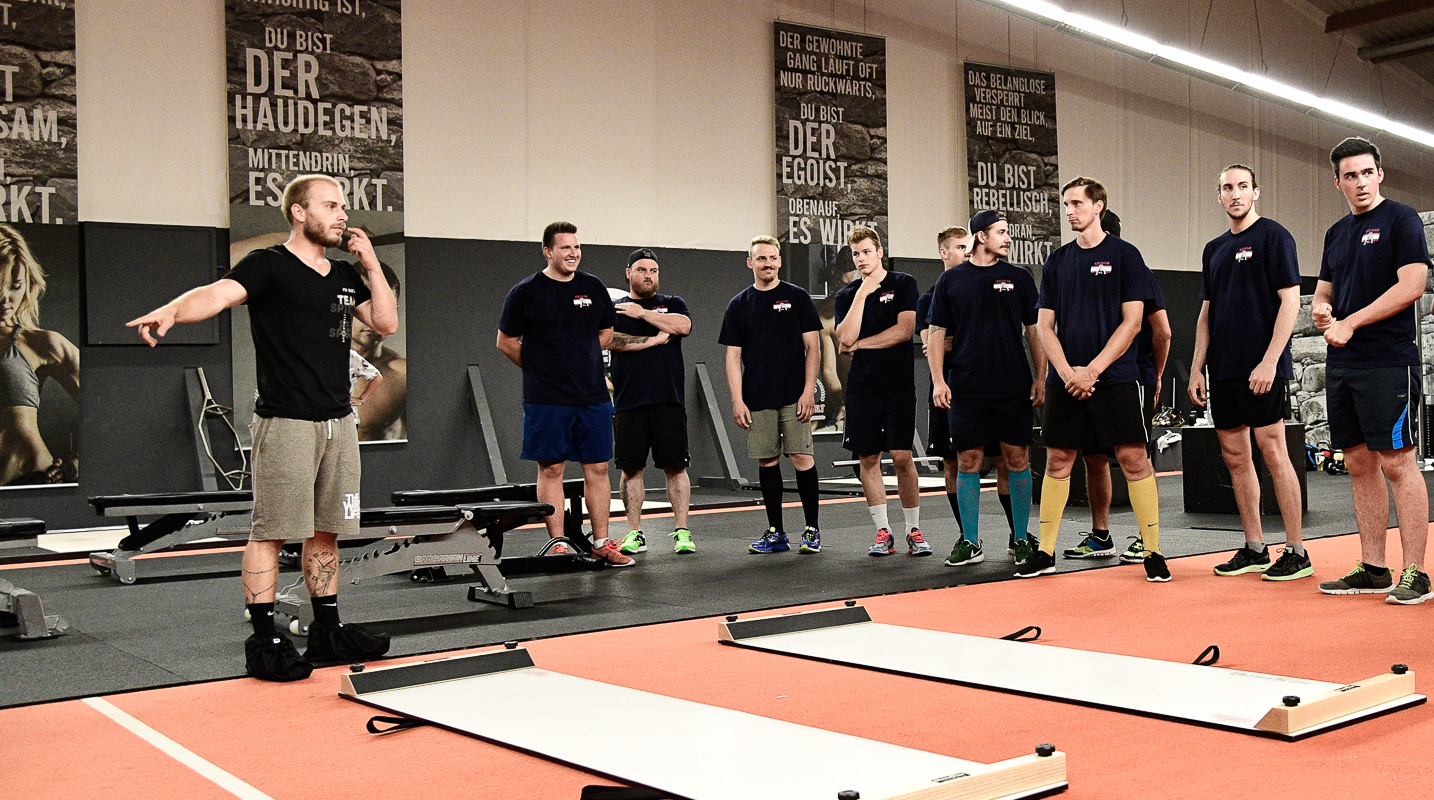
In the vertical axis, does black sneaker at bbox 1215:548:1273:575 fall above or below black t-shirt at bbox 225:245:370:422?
below

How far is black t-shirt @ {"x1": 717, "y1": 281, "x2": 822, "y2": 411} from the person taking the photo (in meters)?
5.74

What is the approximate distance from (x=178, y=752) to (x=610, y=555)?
3071mm

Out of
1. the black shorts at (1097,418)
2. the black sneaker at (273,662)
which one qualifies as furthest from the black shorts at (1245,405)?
the black sneaker at (273,662)

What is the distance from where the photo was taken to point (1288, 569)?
4363mm

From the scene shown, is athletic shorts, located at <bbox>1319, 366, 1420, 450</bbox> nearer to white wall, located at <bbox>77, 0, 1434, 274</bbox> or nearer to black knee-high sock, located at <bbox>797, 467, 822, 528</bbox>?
black knee-high sock, located at <bbox>797, 467, 822, 528</bbox>

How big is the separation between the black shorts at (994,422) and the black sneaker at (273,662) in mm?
2934

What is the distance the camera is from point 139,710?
107 inches

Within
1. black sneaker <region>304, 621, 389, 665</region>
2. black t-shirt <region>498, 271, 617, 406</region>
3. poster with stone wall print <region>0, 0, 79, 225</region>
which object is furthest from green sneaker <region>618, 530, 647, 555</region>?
poster with stone wall print <region>0, 0, 79, 225</region>

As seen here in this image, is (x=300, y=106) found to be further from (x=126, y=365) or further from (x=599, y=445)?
(x=599, y=445)

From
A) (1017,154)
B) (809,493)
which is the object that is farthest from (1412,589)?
(1017,154)

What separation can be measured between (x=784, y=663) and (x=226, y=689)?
4.57 ft

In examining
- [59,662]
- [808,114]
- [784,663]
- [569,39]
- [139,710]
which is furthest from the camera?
[808,114]

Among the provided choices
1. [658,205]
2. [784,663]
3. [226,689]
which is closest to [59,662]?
[226,689]

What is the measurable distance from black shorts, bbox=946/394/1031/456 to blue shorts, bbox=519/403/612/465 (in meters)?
1.54
